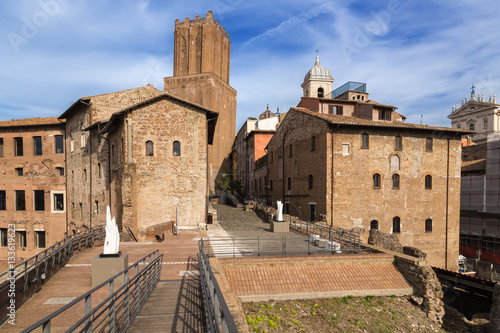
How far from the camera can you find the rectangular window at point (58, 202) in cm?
2847

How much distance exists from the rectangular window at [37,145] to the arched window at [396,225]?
32.7m

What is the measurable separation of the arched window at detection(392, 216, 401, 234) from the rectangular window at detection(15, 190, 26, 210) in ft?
109

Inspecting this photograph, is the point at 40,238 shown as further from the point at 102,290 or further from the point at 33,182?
the point at 102,290

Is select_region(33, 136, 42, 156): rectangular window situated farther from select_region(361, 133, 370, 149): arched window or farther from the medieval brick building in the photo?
select_region(361, 133, 370, 149): arched window

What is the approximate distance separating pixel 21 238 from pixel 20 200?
11.8 ft

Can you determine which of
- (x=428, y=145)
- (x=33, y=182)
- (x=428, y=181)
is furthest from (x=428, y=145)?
(x=33, y=182)

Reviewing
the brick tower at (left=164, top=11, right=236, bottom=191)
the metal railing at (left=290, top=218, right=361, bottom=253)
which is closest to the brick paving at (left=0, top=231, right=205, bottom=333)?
the metal railing at (left=290, top=218, right=361, bottom=253)

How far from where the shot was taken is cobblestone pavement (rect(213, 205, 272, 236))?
18891 mm

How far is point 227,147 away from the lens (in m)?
52.6

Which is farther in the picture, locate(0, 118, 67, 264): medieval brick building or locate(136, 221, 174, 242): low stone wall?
locate(0, 118, 67, 264): medieval brick building

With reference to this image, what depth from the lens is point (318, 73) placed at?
42.5m

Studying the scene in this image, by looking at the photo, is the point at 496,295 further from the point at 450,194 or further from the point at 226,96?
the point at 226,96

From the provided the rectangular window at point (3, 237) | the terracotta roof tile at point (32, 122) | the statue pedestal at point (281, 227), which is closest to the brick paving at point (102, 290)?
the statue pedestal at point (281, 227)

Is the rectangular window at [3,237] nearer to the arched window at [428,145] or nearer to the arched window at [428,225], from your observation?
the arched window at [428,225]
